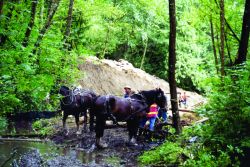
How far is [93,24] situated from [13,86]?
79.1 ft

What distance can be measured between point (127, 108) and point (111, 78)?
59.7ft

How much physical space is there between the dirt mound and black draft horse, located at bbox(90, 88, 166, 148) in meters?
16.4

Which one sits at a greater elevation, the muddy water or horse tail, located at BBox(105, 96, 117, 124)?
horse tail, located at BBox(105, 96, 117, 124)

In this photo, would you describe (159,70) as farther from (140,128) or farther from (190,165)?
(190,165)

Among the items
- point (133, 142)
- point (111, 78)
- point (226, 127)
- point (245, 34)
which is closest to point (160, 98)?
point (133, 142)

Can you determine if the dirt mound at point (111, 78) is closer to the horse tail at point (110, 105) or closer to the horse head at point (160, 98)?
the horse head at point (160, 98)

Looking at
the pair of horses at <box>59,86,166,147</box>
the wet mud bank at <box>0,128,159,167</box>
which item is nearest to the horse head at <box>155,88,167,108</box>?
the pair of horses at <box>59,86,166,147</box>

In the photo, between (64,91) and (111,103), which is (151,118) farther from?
(64,91)

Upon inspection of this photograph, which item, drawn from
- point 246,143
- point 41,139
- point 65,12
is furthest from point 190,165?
point 65,12

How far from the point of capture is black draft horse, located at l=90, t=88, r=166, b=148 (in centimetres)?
1309

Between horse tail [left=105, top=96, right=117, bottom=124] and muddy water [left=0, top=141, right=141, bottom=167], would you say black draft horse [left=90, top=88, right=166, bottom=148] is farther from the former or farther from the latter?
muddy water [left=0, top=141, right=141, bottom=167]

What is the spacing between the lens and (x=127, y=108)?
13.6m

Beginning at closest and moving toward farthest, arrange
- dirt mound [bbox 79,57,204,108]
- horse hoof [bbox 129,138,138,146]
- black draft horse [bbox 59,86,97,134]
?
horse hoof [bbox 129,138,138,146]
black draft horse [bbox 59,86,97,134]
dirt mound [bbox 79,57,204,108]

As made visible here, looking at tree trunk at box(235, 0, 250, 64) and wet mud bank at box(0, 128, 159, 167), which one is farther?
tree trunk at box(235, 0, 250, 64)
